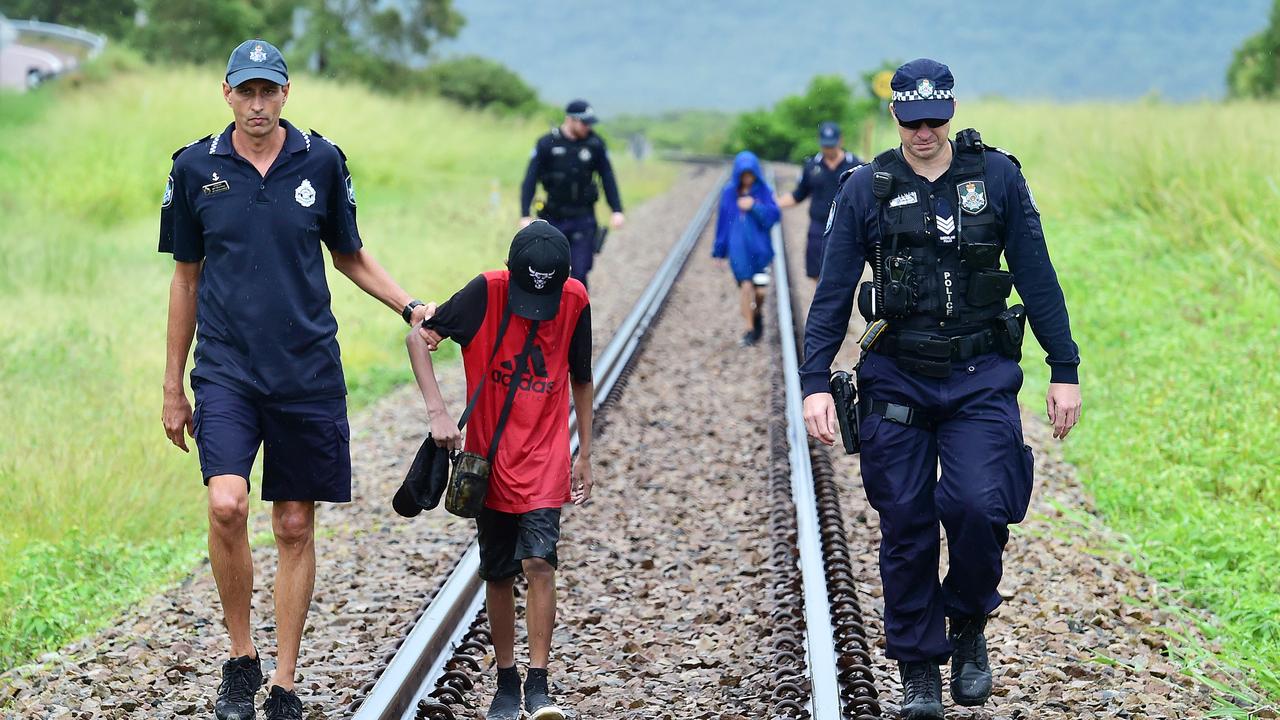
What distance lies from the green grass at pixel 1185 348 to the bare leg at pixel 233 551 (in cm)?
351

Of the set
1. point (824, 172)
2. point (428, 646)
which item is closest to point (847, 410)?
point (428, 646)

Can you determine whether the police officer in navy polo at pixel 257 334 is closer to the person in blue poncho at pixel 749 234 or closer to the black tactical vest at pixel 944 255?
the black tactical vest at pixel 944 255

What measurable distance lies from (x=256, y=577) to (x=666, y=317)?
27.9 feet

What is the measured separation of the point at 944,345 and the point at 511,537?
5.18 ft

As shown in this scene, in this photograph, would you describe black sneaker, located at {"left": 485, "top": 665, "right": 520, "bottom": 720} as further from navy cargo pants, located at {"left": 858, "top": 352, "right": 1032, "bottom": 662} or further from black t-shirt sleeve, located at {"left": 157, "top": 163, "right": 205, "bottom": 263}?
black t-shirt sleeve, located at {"left": 157, "top": 163, "right": 205, "bottom": 263}

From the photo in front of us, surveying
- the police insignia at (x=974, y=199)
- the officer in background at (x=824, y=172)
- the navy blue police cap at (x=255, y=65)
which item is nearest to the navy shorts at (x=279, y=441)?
the navy blue police cap at (x=255, y=65)

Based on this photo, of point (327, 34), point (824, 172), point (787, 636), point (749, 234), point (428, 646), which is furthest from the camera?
point (327, 34)

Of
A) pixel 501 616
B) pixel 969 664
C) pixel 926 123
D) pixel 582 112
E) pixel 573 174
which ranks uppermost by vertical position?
pixel 582 112

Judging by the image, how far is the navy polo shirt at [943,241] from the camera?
15.5 feet

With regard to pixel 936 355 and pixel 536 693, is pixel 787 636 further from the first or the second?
pixel 936 355

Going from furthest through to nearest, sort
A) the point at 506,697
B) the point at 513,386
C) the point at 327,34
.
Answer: the point at 327,34
the point at 506,697
the point at 513,386

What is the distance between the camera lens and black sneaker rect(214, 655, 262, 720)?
4711mm

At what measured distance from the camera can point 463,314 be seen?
4695mm

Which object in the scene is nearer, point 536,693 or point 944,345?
point 944,345
